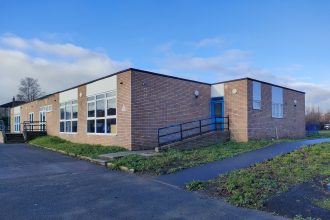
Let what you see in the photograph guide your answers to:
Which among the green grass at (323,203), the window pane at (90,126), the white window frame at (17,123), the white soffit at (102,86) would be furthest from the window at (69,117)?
the green grass at (323,203)

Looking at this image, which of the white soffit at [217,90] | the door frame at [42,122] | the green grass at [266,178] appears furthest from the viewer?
the door frame at [42,122]

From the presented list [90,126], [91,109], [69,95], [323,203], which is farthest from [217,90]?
[323,203]

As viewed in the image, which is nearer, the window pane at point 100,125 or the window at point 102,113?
the window at point 102,113

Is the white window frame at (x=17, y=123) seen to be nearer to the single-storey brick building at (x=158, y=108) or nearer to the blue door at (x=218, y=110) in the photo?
the single-storey brick building at (x=158, y=108)

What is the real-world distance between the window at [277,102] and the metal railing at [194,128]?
4174 mm

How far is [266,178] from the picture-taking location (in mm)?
8422

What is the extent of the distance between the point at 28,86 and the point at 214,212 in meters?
69.4

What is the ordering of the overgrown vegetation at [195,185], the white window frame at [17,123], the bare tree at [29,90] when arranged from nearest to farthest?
the overgrown vegetation at [195,185] < the white window frame at [17,123] < the bare tree at [29,90]

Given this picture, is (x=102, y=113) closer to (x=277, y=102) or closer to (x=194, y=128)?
(x=194, y=128)

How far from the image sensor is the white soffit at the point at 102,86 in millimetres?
17578

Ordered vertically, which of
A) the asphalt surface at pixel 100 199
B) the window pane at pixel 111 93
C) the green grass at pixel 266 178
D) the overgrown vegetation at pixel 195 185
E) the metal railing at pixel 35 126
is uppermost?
the window pane at pixel 111 93

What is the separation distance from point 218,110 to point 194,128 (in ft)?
10.5

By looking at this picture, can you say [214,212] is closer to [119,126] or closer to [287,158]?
[287,158]

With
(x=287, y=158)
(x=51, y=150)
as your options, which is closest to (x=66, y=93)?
(x=51, y=150)
